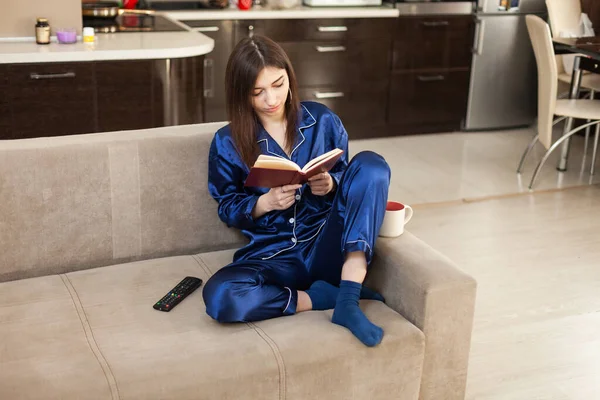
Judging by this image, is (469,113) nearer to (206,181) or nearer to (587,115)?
(587,115)

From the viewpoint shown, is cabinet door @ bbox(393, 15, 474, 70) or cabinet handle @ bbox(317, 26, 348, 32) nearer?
cabinet handle @ bbox(317, 26, 348, 32)

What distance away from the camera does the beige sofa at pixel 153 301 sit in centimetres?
193

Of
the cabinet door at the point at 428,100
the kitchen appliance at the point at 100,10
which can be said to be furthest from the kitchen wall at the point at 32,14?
the cabinet door at the point at 428,100

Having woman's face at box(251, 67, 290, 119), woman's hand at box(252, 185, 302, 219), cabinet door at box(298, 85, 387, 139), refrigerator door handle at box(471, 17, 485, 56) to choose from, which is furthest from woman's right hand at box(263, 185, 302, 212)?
refrigerator door handle at box(471, 17, 485, 56)

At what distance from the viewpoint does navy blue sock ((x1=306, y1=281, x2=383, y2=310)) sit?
2.30 metres

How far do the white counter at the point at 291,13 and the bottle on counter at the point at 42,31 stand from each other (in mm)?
1140

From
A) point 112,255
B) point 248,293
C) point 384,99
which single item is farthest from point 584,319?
point 384,99

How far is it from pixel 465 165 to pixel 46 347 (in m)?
3.39

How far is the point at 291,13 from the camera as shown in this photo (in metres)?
4.96

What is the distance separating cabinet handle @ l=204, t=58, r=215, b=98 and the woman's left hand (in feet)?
8.62

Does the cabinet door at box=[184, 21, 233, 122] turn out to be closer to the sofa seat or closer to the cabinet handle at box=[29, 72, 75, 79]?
the cabinet handle at box=[29, 72, 75, 79]

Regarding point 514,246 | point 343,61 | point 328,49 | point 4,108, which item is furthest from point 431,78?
point 4,108

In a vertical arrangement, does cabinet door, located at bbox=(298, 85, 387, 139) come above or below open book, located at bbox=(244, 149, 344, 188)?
below

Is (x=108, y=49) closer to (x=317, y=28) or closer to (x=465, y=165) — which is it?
(x=317, y=28)
